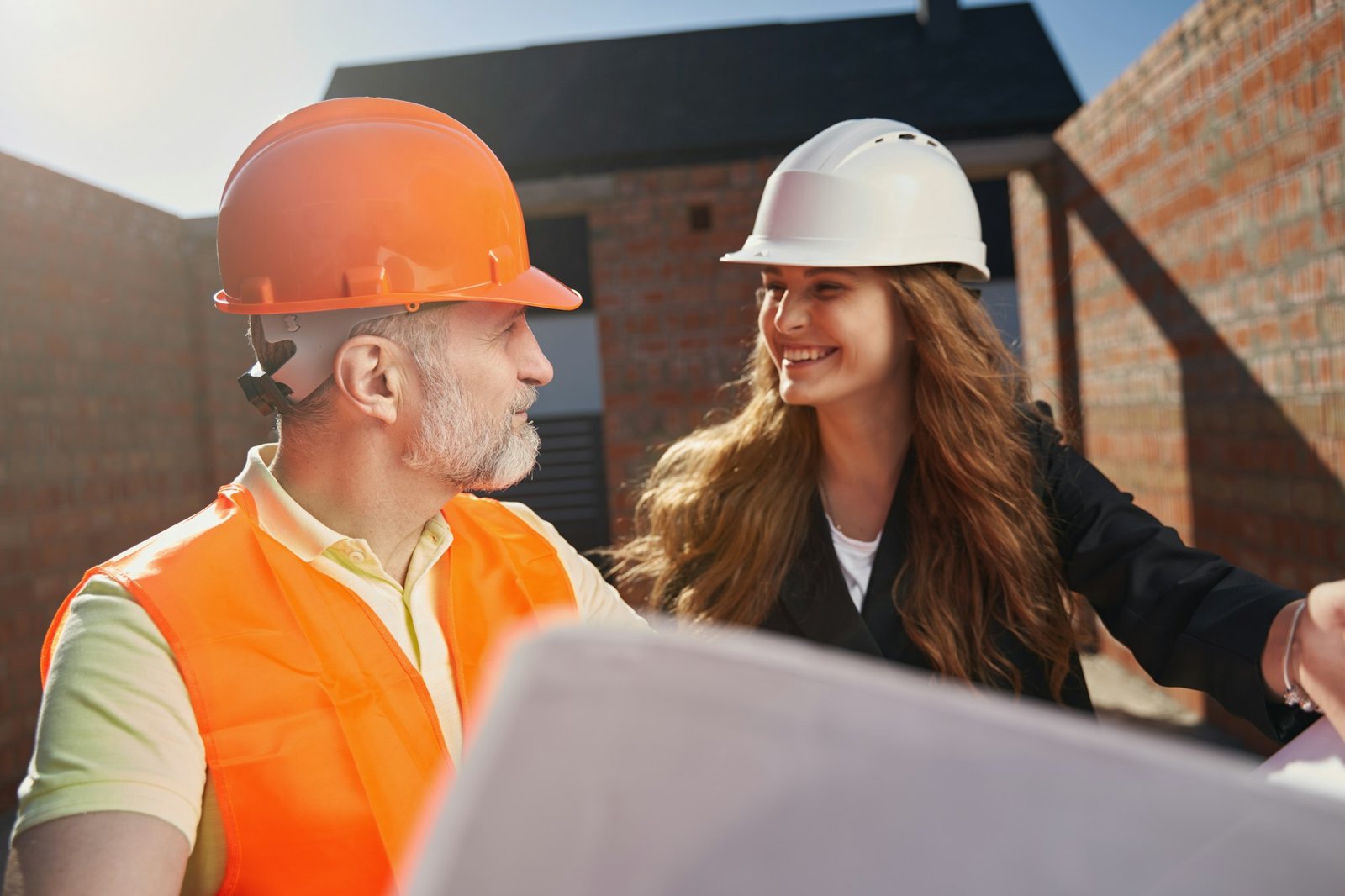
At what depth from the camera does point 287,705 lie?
1.31m

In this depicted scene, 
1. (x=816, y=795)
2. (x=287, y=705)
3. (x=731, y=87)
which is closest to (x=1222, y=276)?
(x=287, y=705)

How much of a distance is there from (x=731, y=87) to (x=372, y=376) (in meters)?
17.1

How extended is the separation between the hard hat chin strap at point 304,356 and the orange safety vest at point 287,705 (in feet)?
0.66

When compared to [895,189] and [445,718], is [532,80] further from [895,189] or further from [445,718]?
[445,718]

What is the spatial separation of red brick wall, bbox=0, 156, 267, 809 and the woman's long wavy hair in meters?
3.62

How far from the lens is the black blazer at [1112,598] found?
186 cm

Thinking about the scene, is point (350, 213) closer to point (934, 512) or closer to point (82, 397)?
point (934, 512)

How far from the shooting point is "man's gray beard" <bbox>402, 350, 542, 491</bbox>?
164 cm

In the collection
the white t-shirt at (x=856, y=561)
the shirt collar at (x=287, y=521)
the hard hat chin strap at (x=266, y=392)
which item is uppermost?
the hard hat chin strap at (x=266, y=392)

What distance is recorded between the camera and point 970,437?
2465mm

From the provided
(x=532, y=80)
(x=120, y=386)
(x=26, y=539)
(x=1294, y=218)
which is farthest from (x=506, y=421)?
(x=532, y=80)

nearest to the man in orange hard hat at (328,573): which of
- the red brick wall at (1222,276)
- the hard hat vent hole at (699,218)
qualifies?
the red brick wall at (1222,276)

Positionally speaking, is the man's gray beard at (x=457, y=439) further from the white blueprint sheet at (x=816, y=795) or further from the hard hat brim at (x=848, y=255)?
the white blueprint sheet at (x=816, y=795)

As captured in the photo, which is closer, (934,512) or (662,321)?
(934,512)
